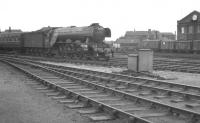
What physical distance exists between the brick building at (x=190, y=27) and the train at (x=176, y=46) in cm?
541

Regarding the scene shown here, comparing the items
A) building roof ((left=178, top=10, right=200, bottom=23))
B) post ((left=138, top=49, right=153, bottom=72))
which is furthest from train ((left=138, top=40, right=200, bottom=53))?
post ((left=138, top=49, right=153, bottom=72))

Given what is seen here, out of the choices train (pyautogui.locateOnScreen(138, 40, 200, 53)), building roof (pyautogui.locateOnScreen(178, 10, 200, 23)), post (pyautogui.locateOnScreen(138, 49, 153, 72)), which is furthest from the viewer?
building roof (pyautogui.locateOnScreen(178, 10, 200, 23))

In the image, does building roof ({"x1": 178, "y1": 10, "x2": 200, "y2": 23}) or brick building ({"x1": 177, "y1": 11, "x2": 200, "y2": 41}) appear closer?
building roof ({"x1": 178, "y1": 10, "x2": 200, "y2": 23})

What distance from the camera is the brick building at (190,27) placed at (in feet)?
140

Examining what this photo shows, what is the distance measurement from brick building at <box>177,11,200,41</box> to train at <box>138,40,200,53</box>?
5.41 metres

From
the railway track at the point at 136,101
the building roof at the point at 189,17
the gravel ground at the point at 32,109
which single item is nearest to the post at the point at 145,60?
the railway track at the point at 136,101

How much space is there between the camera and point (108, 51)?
981 inches

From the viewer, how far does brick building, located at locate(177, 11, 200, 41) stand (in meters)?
42.5

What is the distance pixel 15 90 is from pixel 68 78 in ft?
9.46

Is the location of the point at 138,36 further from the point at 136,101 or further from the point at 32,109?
the point at 32,109

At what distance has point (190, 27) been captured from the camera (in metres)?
43.8

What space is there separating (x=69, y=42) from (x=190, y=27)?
24255mm

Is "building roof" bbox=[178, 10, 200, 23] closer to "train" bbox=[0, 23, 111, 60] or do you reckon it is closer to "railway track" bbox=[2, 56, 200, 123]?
"train" bbox=[0, 23, 111, 60]

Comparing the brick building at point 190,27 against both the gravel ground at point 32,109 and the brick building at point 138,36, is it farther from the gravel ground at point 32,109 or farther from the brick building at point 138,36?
the brick building at point 138,36
